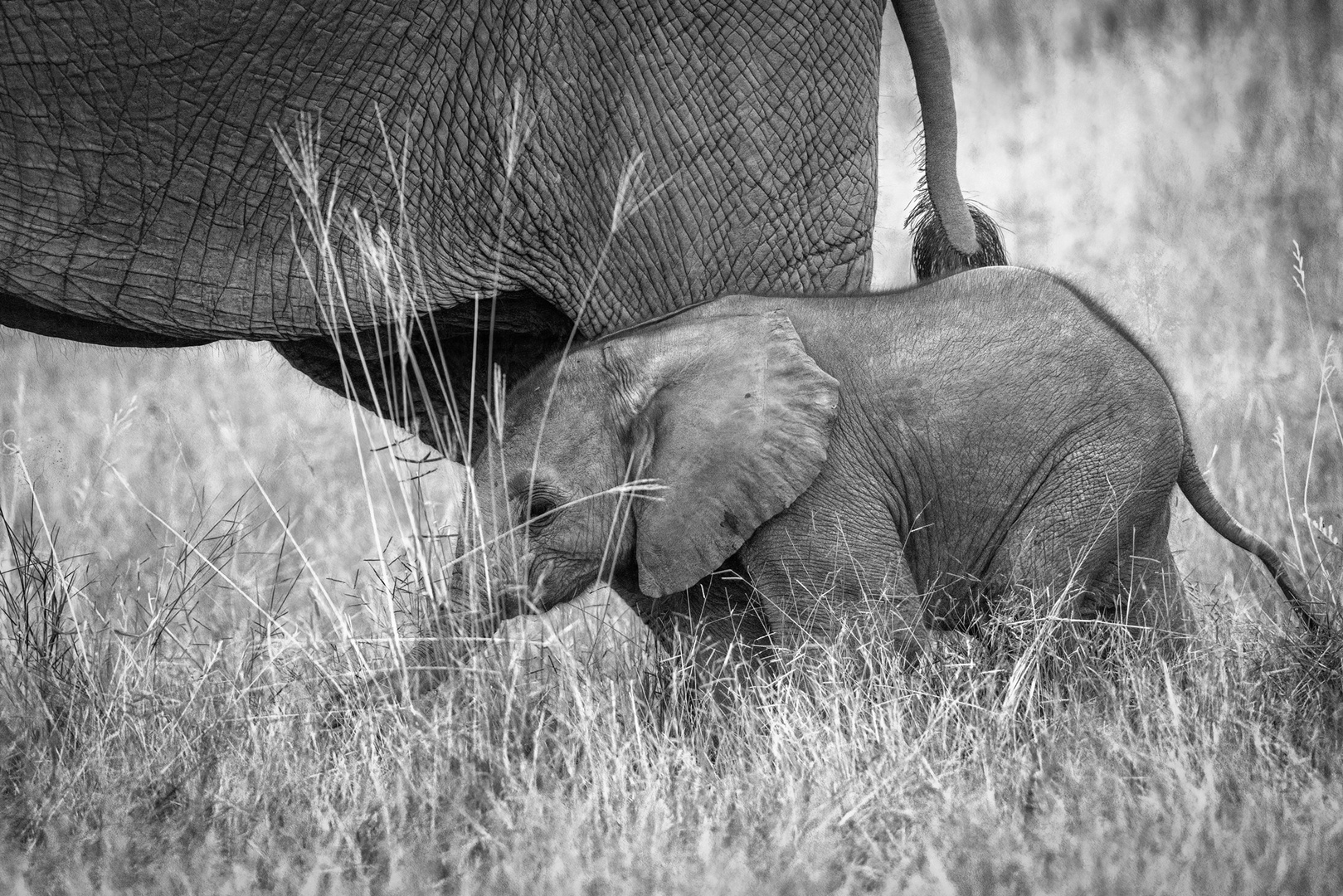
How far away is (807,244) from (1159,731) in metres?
1.46

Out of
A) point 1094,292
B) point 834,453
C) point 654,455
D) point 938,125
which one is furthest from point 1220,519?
point 1094,292

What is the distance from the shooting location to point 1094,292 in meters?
5.66

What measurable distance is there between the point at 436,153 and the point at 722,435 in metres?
0.95

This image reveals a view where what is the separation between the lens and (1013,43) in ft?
30.0

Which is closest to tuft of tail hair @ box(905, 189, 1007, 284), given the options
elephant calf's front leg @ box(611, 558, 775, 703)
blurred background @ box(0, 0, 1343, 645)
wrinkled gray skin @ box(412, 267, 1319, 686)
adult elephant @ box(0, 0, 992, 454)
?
adult elephant @ box(0, 0, 992, 454)

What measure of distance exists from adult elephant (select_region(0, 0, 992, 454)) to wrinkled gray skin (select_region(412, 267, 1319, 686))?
27 centimetres

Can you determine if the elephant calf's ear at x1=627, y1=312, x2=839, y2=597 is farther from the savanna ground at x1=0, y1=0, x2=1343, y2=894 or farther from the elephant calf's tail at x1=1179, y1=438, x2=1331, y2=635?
the elephant calf's tail at x1=1179, y1=438, x2=1331, y2=635

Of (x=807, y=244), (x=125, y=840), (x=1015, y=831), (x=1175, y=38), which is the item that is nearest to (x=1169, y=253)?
(x=1175, y=38)

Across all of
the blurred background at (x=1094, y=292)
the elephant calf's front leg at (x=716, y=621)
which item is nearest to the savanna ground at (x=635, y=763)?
the elephant calf's front leg at (x=716, y=621)

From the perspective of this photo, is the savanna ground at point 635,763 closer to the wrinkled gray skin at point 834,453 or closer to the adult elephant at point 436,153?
the wrinkled gray skin at point 834,453

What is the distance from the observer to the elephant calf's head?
11.9ft

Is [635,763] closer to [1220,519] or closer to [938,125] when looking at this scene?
[1220,519]

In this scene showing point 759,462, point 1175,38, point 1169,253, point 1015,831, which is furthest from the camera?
point 1175,38

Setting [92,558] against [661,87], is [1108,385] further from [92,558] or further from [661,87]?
[92,558]
